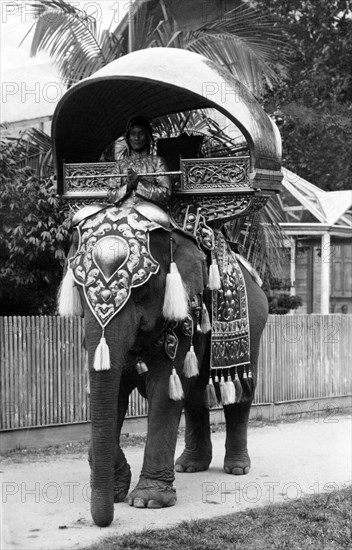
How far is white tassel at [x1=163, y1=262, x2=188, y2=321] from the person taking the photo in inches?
253

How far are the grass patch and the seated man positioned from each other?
7.80 ft

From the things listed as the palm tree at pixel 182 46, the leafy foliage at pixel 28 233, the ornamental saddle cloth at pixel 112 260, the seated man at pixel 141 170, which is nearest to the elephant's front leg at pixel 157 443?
the ornamental saddle cloth at pixel 112 260

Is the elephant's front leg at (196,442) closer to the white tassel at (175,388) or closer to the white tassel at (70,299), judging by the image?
the white tassel at (175,388)

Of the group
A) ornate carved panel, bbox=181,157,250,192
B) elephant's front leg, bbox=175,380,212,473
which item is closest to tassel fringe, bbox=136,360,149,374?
ornate carved panel, bbox=181,157,250,192

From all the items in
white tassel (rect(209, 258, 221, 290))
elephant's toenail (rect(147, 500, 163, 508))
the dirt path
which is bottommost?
the dirt path

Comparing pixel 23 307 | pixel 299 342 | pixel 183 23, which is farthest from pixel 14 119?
pixel 299 342

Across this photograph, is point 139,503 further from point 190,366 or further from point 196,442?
point 196,442

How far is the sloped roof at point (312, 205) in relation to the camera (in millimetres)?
16797

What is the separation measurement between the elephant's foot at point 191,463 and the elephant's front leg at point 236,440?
214mm

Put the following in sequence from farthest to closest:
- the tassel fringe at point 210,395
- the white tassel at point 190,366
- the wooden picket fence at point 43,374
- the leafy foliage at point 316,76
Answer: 1. the leafy foliage at point 316,76
2. the wooden picket fence at point 43,374
3. the tassel fringe at point 210,395
4. the white tassel at point 190,366

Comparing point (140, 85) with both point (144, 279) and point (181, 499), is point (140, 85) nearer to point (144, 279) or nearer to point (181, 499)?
point (144, 279)

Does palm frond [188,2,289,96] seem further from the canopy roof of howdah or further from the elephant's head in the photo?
the elephant's head

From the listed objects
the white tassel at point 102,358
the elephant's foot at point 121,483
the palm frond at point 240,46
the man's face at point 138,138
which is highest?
the palm frond at point 240,46

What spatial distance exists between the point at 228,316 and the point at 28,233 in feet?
12.2
